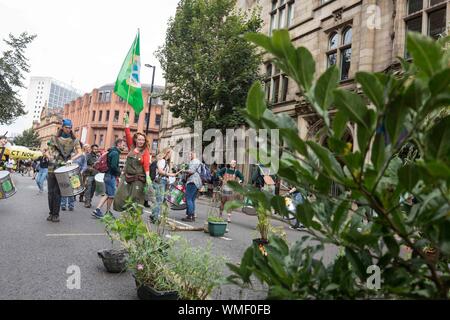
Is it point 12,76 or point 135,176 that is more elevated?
point 12,76

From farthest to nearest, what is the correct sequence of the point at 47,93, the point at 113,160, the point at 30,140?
the point at 47,93 < the point at 30,140 < the point at 113,160

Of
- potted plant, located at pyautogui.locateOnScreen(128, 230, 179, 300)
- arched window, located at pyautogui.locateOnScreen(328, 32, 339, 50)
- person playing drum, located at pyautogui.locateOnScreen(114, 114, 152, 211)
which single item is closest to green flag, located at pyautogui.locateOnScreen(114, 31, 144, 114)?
person playing drum, located at pyautogui.locateOnScreen(114, 114, 152, 211)

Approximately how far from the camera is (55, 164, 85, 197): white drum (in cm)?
613

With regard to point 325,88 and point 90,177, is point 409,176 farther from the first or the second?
point 90,177

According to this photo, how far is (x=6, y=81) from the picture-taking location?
32.6 metres

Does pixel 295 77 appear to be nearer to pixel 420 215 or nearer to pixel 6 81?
pixel 420 215

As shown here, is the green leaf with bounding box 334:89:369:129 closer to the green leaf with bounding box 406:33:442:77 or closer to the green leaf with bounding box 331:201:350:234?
the green leaf with bounding box 406:33:442:77

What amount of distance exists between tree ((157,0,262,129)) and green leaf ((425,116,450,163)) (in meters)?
16.8

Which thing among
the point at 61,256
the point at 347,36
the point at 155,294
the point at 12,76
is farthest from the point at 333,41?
Result: the point at 12,76

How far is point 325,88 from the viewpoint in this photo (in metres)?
0.84

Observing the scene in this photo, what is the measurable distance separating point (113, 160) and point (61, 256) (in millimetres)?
4021

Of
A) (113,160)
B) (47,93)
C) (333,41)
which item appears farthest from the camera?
(47,93)

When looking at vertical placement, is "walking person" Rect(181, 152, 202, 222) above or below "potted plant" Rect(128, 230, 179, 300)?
above
